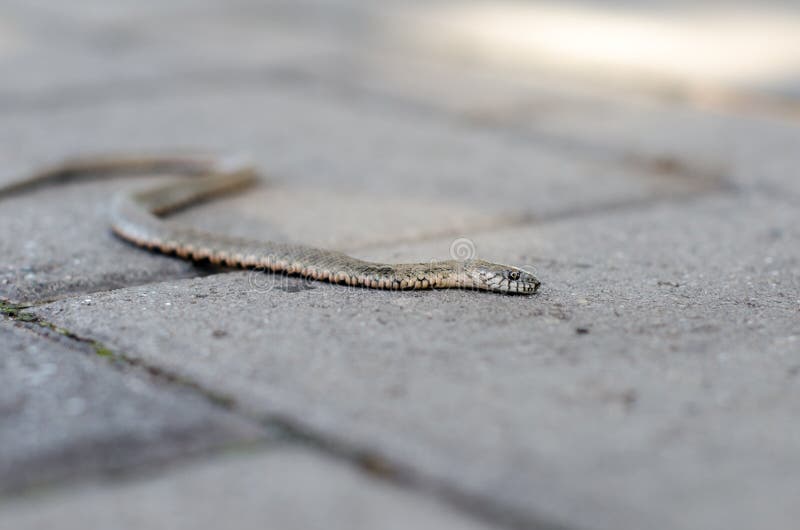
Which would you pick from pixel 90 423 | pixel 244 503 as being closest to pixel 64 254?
pixel 90 423

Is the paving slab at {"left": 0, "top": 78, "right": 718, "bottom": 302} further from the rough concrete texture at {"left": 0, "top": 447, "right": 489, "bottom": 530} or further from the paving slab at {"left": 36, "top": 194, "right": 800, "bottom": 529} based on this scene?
the rough concrete texture at {"left": 0, "top": 447, "right": 489, "bottom": 530}

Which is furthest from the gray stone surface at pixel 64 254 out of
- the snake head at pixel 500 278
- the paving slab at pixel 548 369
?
the snake head at pixel 500 278

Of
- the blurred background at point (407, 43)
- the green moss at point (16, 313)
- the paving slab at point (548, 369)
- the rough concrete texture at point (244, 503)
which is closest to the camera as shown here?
the rough concrete texture at point (244, 503)

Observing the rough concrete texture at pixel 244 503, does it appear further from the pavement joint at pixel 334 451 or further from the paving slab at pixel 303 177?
the paving slab at pixel 303 177

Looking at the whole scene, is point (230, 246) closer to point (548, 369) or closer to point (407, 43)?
point (548, 369)

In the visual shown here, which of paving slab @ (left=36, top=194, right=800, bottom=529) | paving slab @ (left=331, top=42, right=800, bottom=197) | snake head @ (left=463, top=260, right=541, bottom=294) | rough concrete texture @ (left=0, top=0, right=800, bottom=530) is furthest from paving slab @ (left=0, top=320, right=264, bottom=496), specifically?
paving slab @ (left=331, top=42, right=800, bottom=197)
